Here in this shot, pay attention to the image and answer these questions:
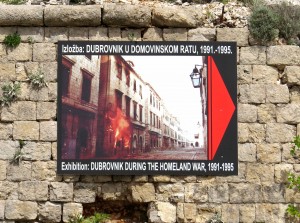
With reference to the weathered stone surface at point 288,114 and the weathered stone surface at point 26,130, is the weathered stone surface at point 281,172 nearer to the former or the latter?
the weathered stone surface at point 288,114

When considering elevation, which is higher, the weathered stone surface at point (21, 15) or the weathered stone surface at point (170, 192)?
the weathered stone surface at point (21, 15)

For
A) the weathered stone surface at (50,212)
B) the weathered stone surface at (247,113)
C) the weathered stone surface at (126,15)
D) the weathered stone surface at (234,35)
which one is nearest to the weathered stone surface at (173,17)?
the weathered stone surface at (126,15)

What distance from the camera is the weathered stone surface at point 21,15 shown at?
8469 mm

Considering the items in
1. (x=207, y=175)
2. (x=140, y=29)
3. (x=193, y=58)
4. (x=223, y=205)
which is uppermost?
Answer: (x=140, y=29)

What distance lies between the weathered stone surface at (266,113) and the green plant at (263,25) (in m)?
1.14

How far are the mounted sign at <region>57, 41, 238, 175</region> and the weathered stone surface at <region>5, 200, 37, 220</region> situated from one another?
0.79 m

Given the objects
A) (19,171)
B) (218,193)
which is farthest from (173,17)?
(19,171)

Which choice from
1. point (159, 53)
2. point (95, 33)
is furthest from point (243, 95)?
point (95, 33)

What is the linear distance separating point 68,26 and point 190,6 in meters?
2.18

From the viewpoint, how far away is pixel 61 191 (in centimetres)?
828

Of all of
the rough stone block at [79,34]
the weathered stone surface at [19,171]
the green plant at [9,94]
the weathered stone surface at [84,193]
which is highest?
the rough stone block at [79,34]

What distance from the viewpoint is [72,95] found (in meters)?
8.34

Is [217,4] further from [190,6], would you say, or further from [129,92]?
[129,92]

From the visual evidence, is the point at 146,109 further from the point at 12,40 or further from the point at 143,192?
the point at 12,40
